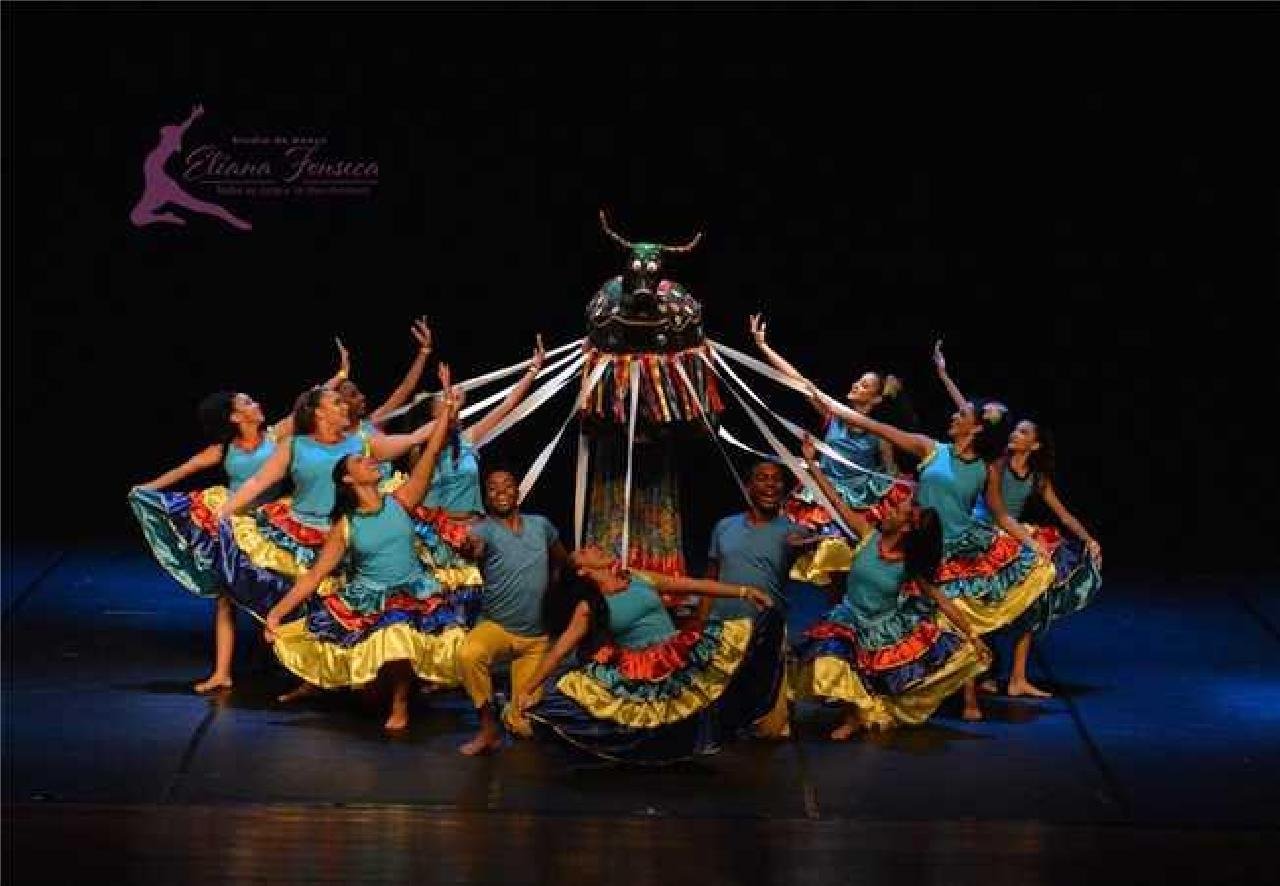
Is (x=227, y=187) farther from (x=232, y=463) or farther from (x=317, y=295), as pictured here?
(x=232, y=463)

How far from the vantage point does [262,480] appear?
10.6 m

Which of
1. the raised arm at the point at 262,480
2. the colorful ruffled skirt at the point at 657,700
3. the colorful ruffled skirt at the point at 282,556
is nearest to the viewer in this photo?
the colorful ruffled skirt at the point at 657,700

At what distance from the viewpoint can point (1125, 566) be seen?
13.0 m

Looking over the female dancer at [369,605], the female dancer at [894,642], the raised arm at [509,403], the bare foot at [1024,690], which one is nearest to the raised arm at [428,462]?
the female dancer at [369,605]

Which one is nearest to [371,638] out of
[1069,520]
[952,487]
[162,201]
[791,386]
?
[791,386]

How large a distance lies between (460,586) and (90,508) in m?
3.77

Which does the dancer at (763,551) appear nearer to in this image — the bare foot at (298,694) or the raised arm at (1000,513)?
the raised arm at (1000,513)

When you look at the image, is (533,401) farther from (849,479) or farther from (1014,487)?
(1014,487)

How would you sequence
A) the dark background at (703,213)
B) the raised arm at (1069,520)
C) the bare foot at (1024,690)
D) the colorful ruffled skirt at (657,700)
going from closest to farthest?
1. the colorful ruffled skirt at (657,700)
2. the bare foot at (1024,690)
3. the raised arm at (1069,520)
4. the dark background at (703,213)

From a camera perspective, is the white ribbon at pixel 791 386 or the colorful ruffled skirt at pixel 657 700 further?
the white ribbon at pixel 791 386

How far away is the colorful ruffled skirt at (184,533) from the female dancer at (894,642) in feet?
7.67

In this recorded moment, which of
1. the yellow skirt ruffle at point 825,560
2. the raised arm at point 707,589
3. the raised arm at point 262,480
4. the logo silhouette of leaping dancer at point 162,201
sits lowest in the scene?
the raised arm at point 707,589

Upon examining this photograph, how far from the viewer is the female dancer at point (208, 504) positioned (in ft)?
35.2

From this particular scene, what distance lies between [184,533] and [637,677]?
226cm
